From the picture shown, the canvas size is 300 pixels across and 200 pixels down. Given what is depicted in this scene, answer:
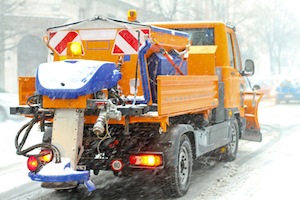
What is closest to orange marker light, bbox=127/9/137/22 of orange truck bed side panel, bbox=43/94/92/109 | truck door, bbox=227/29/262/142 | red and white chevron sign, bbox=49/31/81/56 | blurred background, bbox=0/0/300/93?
red and white chevron sign, bbox=49/31/81/56

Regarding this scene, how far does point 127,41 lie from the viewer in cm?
670

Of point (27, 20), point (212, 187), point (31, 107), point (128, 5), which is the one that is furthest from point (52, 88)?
point (128, 5)

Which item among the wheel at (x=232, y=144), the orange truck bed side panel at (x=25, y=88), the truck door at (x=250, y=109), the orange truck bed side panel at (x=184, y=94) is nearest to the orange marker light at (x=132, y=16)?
the orange truck bed side panel at (x=184, y=94)

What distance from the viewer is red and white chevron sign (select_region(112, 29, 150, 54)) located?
6.65 metres

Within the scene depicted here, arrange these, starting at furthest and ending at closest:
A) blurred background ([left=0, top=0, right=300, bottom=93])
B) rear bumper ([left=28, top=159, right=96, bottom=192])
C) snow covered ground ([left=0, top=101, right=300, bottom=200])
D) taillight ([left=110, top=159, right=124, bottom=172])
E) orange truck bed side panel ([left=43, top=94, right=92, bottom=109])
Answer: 1. blurred background ([left=0, top=0, right=300, bottom=93])
2. snow covered ground ([left=0, top=101, right=300, bottom=200])
3. taillight ([left=110, top=159, right=124, bottom=172])
4. orange truck bed side panel ([left=43, top=94, right=92, bottom=109])
5. rear bumper ([left=28, top=159, right=96, bottom=192])

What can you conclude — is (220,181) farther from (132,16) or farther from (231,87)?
(132,16)

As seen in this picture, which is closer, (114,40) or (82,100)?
(82,100)

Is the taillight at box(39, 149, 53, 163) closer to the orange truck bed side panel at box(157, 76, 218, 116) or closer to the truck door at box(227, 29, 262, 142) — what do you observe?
the orange truck bed side panel at box(157, 76, 218, 116)

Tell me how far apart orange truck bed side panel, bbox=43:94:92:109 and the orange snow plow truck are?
1cm

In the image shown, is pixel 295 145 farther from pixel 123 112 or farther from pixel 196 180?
pixel 123 112

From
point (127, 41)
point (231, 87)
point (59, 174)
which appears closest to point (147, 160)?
point (59, 174)

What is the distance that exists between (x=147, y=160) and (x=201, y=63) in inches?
121

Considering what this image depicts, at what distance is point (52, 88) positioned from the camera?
567 centimetres

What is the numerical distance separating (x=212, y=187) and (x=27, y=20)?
19622 millimetres
